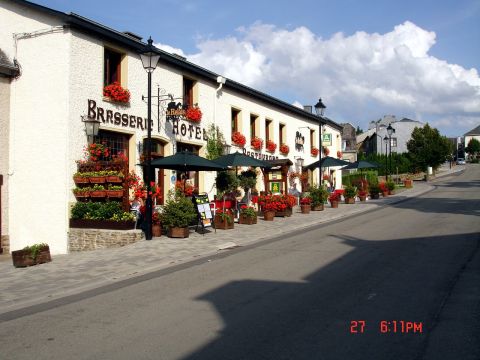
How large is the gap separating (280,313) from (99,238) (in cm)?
820

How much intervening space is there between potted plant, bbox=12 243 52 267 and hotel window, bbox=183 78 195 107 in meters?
9.23

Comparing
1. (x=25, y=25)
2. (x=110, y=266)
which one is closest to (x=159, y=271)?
(x=110, y=266)

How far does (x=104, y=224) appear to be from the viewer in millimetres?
12992

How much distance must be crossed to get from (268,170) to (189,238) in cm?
1019

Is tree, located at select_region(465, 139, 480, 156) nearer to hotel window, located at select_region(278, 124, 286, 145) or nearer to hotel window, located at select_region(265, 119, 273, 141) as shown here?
hotel window, located at select_region(278, 124, 286, 145)

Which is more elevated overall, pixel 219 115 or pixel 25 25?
pixel 25 25

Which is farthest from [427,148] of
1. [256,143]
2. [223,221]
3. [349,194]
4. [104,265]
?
[104,265]

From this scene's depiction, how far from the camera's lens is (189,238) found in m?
13.8

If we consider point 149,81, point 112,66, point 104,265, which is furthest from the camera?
point 112,66

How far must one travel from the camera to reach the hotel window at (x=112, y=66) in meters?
14.9

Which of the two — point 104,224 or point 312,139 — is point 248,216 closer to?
point 104,224

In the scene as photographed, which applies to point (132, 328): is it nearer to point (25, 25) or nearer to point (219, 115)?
point (25, 25)

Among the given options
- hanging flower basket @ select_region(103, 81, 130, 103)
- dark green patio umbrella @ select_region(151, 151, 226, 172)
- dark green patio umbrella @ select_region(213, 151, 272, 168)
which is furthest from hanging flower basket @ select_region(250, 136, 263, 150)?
hanging flower basket @ select_region(103, 81, 130, 103)

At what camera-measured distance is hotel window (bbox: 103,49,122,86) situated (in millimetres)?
14863
